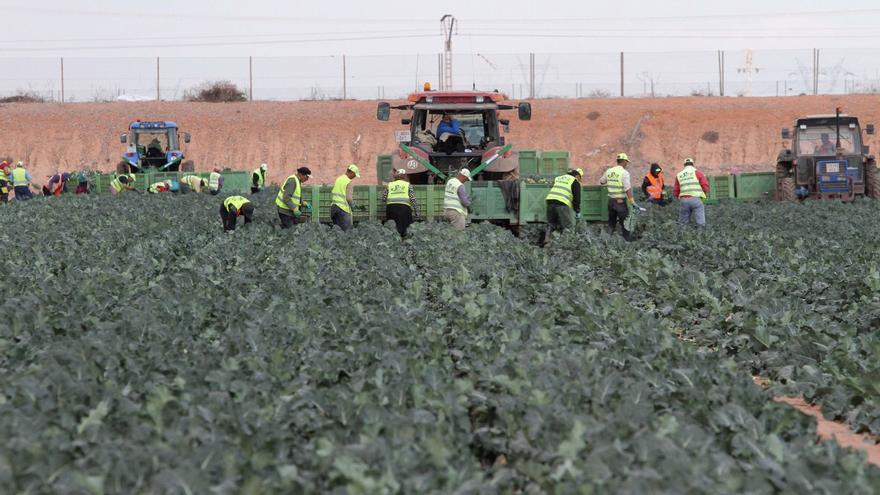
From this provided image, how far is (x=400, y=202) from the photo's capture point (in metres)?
16.8

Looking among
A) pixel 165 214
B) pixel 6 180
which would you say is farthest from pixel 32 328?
pixel 6 180

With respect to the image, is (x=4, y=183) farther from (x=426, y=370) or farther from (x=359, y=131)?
(x=426, y=370)

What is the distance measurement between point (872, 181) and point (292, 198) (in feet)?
42.7

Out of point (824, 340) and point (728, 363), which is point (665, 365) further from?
point (824, 340)

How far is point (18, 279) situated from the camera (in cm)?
1031

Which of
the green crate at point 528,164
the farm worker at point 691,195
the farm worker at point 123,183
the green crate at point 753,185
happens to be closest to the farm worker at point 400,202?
the farm worker at point 691,195

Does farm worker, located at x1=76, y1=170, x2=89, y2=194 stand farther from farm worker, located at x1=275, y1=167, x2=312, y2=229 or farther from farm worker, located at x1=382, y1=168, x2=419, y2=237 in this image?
farm worker, located at x1=382, y1=168, x2=419, y2=237

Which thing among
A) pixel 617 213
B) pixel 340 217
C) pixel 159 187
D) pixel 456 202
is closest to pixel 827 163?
pixel 617 213

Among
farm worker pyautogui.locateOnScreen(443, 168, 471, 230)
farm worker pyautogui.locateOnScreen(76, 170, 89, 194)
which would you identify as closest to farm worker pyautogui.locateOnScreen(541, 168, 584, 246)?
farm worker pyautogui.locateOnScreen(443, 168, 471, 230)

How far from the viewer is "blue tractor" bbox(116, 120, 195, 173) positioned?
106 ft

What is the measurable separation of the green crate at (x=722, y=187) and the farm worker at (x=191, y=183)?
40.4 ft

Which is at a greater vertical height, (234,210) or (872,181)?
(872,181)

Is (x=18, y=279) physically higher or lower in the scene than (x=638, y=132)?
lower

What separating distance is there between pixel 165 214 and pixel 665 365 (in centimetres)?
1416
